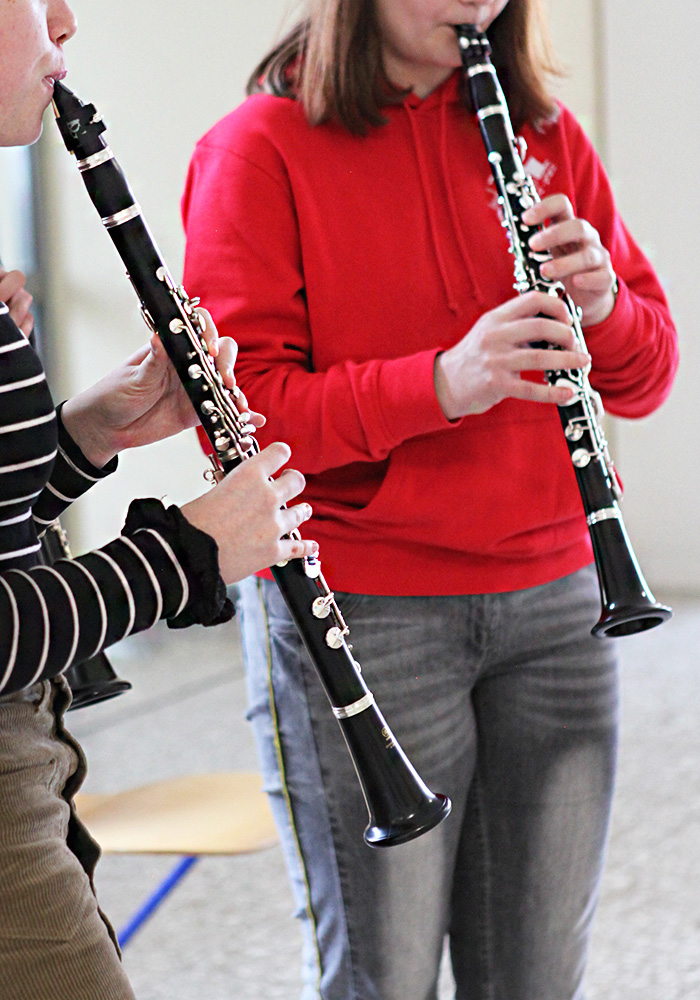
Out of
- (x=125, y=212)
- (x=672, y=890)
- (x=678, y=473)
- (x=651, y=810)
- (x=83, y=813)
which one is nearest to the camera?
(x=125, y=212)

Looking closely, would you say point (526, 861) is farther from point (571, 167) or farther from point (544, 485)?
point (571, 167)

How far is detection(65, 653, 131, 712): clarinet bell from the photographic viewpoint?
1161 millimetres

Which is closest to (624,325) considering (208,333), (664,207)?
(208,333)

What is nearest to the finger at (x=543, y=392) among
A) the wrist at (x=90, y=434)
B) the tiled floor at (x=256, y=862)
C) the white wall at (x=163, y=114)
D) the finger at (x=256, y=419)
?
the finger at (x=256, y=419)

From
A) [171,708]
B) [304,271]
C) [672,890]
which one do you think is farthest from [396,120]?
[171,708]

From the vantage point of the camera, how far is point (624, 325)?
121 centimetres

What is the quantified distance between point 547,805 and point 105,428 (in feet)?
1.90

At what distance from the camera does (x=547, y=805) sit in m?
1.20

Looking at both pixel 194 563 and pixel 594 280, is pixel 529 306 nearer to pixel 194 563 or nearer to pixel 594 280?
pixel 594 280

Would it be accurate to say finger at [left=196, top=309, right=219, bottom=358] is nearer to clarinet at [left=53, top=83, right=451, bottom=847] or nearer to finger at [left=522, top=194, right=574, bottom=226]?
clarinet at [left=53, top=83, right=451, bottom=847]

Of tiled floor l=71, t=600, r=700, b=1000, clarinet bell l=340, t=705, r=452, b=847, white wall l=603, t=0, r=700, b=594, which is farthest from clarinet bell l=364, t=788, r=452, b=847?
white wall l=603, t=0, r=700, b=594

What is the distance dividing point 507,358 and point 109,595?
0.45 metres

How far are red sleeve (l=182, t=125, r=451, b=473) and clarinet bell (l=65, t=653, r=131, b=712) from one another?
28cm

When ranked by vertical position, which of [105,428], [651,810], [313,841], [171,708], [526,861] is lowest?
[651,810]
